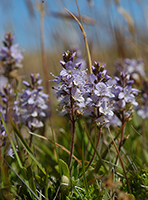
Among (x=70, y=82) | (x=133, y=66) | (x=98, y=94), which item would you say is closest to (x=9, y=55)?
(x=70, y=82)

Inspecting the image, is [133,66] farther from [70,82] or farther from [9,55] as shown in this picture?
[70,82]

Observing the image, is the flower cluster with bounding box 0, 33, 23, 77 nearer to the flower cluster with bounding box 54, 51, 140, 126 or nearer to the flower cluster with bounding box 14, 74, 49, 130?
the flower cluster with bounding box 14, 74, 49, 130

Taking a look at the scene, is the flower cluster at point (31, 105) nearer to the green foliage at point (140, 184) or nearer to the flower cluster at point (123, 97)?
the flower cluster at point (123, 97)

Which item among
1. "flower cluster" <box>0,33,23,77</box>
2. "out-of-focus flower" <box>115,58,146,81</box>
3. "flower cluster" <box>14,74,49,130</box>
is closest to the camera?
"flower cluster" <box>14,74,49,130</box>

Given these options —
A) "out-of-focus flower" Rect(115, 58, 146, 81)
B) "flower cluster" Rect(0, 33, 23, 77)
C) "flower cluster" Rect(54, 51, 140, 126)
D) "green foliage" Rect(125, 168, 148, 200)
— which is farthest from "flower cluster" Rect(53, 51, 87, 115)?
"out-of-focus flower" Rect(115, 58, 146, 81)

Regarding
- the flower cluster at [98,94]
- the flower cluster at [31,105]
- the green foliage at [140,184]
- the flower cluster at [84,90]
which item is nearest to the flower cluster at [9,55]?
the flower cluster at [31,105]

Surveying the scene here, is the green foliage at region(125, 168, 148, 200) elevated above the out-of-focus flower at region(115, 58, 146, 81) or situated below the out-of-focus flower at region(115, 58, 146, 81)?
below

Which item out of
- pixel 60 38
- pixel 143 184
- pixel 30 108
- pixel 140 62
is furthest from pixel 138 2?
pixel 143 184

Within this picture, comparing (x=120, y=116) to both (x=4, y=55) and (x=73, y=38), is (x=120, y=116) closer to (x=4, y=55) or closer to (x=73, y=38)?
(x=4, y=55)

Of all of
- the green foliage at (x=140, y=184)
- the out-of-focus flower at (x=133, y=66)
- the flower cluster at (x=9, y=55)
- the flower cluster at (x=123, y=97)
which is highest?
A: the flower cluster at (x=9, y=55)
